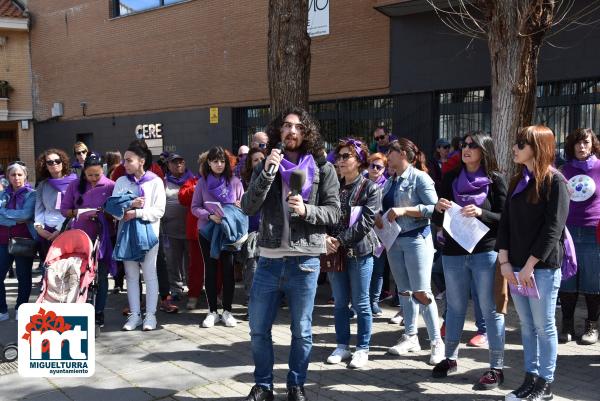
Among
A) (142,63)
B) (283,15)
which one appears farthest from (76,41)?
(283,15)

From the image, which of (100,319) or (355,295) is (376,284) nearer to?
(355,295)

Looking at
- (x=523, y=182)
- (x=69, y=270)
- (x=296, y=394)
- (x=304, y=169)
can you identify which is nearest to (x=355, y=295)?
(x=296, y=394)

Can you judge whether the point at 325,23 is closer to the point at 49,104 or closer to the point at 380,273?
the point at 380,273

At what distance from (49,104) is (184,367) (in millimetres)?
17539

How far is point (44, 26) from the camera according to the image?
19594 millimetres

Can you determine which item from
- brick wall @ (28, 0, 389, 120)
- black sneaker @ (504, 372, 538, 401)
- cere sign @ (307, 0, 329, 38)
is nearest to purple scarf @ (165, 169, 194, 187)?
black sneaker @ (504, 372, 538, 401)

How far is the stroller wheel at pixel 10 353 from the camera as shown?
16.0 feet

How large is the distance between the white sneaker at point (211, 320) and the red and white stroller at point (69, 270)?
4.14 ft

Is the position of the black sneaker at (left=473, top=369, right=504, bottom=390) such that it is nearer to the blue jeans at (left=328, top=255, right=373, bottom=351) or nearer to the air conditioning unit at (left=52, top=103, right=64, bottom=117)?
the blue jeans at (left=328, top=255, right=373, bottom=351)

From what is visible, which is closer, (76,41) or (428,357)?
(428,357)

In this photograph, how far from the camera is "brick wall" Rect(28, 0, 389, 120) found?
12453 mm

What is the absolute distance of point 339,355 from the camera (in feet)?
16.2

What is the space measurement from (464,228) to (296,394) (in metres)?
1.72

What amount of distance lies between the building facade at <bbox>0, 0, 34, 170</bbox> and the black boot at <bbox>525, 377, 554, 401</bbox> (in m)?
19.9
